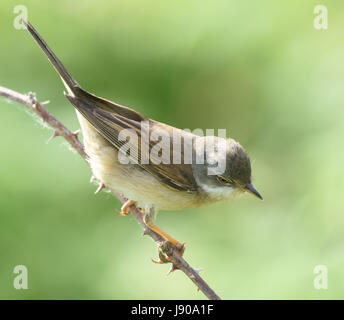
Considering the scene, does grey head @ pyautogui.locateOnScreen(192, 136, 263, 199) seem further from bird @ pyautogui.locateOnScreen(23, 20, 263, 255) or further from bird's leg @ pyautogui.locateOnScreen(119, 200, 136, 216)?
bird's leg @ pyautogui.locateOnScreen(119, 200, 136, 216)

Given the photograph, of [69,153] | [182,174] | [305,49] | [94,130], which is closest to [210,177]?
[182,174]

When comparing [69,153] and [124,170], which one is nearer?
[124,170]

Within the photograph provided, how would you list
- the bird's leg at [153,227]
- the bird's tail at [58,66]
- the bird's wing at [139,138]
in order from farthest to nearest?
the bird's leg at [153,227] → the bird's wing at [139,138] → the bird's tail at [58,66]

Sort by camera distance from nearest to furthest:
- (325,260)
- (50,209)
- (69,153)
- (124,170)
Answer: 1. (325,260)
2. (124,170)
3. (50,209)
4. (69,153)

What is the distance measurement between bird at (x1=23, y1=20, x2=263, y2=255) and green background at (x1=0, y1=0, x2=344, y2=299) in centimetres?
47

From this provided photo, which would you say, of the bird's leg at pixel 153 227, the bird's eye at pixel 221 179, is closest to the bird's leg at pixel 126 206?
the bird's leg at pixel 153 227

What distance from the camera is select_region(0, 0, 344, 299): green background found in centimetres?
415

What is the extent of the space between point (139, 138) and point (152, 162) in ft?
0.75

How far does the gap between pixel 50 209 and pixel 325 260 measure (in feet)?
7.63

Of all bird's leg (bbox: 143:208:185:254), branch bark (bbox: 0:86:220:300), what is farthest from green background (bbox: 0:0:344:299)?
branch bark (bbox: 0:86:220:300)

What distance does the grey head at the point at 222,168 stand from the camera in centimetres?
414

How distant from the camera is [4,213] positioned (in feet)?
13.8

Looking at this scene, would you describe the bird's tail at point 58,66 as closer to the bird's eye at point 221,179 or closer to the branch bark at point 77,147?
the branch bark at point 77,147

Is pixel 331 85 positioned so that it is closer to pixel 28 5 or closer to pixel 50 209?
pixel 50 209
